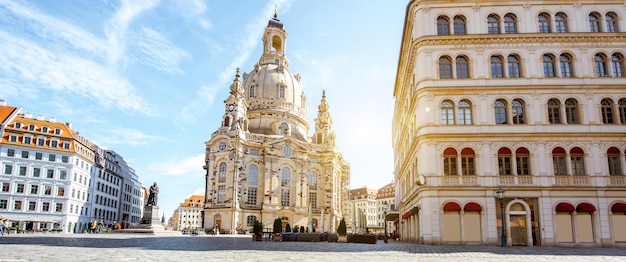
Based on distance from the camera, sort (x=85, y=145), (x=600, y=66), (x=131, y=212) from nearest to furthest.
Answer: (x=600, y=66), (x=85, y=145), (x=131, y=212)

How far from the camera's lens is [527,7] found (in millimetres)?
33781

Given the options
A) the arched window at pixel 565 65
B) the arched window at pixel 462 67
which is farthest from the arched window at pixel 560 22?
the arched window at pixel 462 67

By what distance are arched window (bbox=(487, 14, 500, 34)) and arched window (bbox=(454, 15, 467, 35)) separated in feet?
5.71

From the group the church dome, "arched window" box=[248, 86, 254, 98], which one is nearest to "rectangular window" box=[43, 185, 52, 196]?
the church dome

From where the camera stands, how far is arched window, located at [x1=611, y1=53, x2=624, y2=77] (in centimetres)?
3288

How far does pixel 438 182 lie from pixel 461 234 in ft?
11.8

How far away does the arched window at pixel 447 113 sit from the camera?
32.3 m

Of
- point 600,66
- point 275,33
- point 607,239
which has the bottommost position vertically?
point 607,239

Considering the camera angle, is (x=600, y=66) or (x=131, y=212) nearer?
(x=600, y=66)

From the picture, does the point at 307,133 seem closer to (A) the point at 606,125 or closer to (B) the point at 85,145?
(B) the point at 85,145

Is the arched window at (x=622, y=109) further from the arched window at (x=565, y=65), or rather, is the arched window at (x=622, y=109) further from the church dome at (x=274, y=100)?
the church dome at (x=274, y=100)

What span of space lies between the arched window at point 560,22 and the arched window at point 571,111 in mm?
5106

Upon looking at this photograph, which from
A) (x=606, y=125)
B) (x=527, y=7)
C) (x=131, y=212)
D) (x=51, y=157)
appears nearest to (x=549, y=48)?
(x=527, y=7)

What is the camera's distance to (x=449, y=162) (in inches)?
1248
